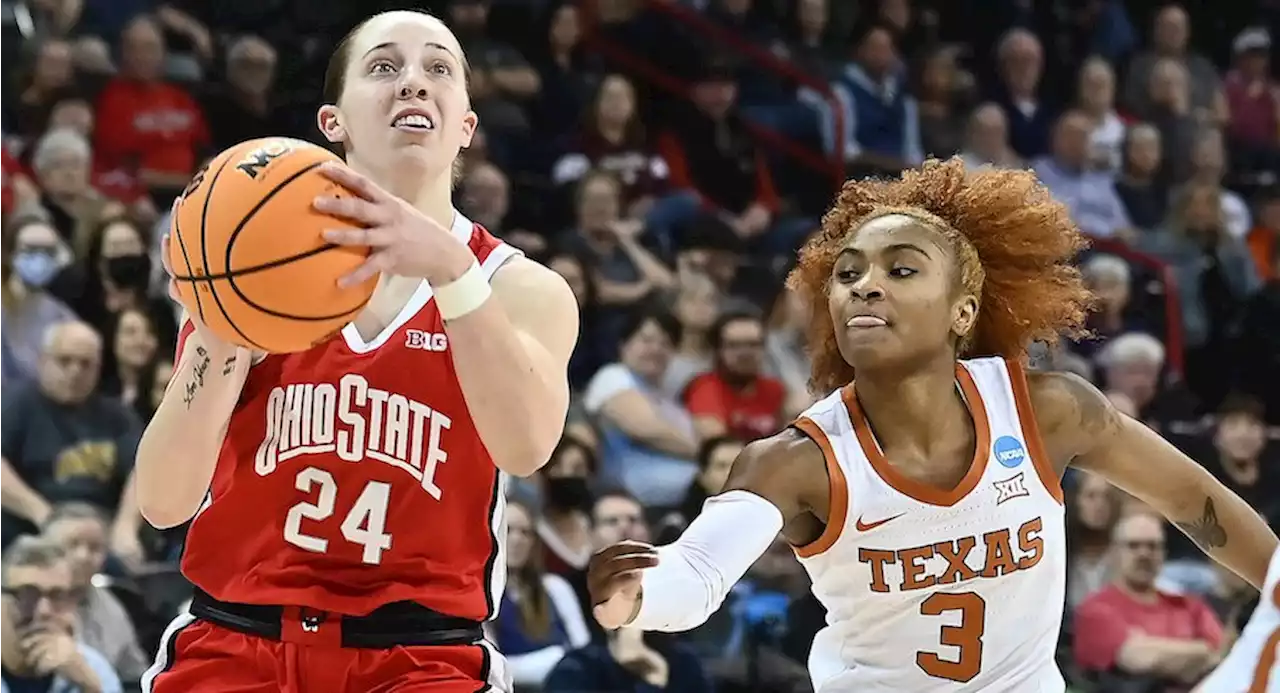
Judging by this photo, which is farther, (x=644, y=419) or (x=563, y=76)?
(x=563, y=76)

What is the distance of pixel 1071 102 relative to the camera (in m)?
10.5

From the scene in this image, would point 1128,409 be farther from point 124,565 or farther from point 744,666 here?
point 124,565

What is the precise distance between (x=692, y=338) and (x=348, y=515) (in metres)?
4.92

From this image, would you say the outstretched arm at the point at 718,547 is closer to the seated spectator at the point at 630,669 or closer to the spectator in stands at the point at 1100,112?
the seated spectator at the point at 630,669

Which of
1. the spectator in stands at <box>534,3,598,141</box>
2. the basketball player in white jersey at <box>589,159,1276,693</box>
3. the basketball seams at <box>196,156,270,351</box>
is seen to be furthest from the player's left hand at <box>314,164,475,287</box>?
the spectator in stands at <box>534,3,598,141</box>

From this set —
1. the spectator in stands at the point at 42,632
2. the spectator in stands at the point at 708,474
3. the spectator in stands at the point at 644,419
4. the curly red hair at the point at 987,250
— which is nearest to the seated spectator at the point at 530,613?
the spectator in stands at the point at 708,474

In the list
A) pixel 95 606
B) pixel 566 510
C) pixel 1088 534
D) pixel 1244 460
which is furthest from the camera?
pixel 1244 460

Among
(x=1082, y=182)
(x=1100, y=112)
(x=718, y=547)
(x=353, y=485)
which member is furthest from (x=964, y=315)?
(x=1100, y=112)

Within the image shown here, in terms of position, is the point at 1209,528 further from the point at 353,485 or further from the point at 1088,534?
the point at 1088,534

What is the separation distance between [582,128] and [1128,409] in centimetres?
305

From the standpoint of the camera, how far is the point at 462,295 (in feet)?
9.13

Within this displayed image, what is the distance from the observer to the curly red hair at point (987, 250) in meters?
3.68

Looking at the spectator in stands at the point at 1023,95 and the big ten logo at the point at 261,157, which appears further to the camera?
the spectator in stands at the point at 1023,95

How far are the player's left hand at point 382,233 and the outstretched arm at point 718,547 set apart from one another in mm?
603
